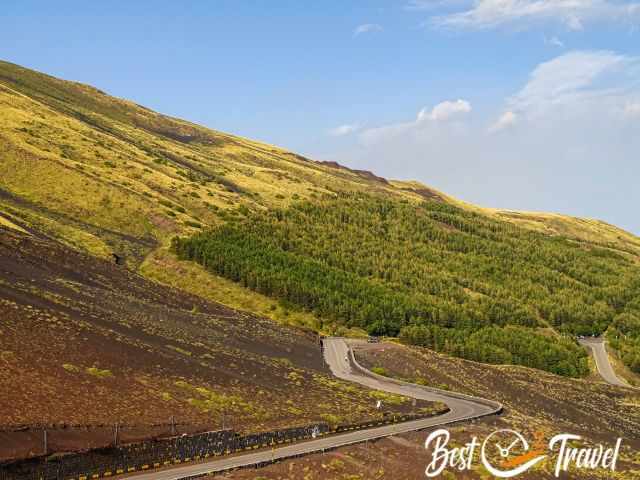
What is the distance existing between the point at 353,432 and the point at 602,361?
118897 mm

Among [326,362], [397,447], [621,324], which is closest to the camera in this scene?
[397,447]

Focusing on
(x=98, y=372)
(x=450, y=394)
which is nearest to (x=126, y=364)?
(x=98, y=372)

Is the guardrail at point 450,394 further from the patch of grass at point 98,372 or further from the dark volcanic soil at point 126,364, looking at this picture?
the patch of grass at point 98,372

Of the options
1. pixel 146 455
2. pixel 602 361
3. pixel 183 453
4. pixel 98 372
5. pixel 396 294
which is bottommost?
Answer: pixel 98 372

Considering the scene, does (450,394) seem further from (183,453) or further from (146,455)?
(146,455)

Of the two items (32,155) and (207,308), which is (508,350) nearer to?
A: (207,308)

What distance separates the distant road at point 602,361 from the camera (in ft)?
470

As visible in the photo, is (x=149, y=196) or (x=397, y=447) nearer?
(x=397, y=447)

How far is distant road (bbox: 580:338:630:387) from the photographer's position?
143 m

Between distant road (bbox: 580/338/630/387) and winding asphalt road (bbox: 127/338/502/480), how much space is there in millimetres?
66200

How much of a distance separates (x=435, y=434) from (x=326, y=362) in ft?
140

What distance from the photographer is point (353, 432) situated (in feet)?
200

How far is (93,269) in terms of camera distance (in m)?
109

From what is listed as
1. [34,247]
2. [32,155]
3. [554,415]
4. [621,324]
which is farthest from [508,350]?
[32,155]
